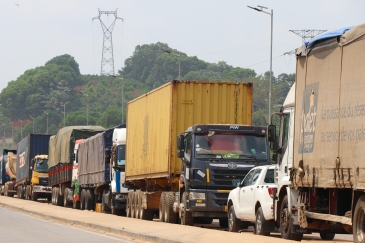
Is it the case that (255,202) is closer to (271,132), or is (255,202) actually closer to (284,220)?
(284,220)

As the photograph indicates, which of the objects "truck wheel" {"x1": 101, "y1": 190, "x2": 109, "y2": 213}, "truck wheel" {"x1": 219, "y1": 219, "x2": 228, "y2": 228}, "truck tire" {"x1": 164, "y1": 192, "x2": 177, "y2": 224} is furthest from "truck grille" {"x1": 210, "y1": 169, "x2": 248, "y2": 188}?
"truck wheel" {"x1": 101, "y1": 190, "x2": 109, "y2": 213}

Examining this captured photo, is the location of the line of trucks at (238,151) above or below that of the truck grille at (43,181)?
above

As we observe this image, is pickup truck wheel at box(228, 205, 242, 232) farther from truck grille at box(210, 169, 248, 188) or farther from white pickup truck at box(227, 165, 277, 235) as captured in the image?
truck grille at box(210, 169, 248, 188)

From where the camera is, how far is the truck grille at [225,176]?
23.2 m

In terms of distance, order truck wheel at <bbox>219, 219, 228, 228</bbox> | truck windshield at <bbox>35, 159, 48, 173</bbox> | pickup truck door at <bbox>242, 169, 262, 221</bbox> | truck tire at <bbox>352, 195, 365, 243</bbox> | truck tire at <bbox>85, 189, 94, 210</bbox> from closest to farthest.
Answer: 1. truck tire at <bbox>352, 195, 365, 243</bbox>
2. pickup truck door at <bbox>242, 169, 262, 221</bbox>
3. truck wheel at <bbox>219, 219, 228, 228</bbox>
4. truck tire at <bbox>85, 189, 94, 210</bbox>
5. truck windshield at <bbox>35, 159, 48, 173</bbox>

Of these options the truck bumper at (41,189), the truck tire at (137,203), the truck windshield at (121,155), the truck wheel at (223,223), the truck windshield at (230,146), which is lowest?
the truck bumper at (41,189)

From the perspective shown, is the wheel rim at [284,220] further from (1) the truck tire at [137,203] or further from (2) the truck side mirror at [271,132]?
(1) the truck tire at [137,203]

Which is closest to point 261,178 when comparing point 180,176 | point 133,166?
point 180,176

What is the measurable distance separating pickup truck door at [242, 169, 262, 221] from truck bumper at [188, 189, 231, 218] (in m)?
2.70

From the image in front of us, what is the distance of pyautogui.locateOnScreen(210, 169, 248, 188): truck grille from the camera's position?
2325 centimetres

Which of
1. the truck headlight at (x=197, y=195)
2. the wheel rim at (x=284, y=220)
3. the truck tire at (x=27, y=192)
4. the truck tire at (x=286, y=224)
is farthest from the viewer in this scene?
the truck tire at (x=27, y=192)

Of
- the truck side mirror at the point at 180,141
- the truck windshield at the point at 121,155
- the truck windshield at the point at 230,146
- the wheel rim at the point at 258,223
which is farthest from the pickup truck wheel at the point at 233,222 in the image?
the truck windshield at the point at 121,155

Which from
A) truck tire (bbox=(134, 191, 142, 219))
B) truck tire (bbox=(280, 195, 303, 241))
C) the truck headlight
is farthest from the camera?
truck tire (bbox=(134, 191, 142, 219))

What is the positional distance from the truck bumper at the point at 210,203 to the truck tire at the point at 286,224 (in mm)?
5536
